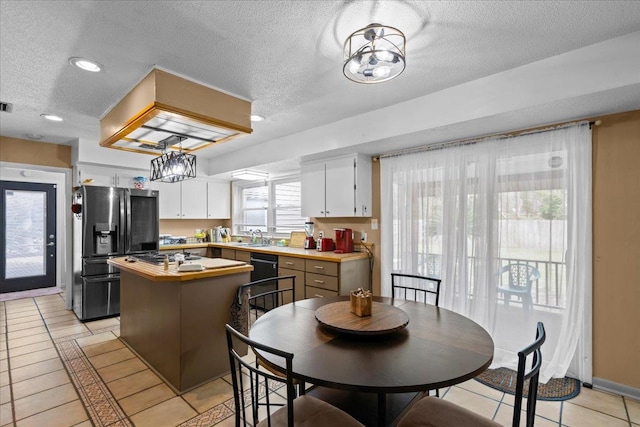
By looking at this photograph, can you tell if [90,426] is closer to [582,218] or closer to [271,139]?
[271,139]

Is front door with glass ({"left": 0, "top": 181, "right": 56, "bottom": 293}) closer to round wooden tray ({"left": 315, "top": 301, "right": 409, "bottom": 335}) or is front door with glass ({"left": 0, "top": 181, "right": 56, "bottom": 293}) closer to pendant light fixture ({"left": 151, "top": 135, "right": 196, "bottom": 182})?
pendant light fixture ({"left": 151, "top": 135, "right": 196, "bottom": 182})

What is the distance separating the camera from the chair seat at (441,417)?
1339 mm

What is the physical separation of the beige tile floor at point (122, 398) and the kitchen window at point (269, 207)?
2735 millimetres

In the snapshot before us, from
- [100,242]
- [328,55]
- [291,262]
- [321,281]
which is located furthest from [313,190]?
[100,242]

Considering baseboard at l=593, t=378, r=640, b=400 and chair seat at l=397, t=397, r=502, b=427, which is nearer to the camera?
chair seat at l=397, t=397, r=502, b=427

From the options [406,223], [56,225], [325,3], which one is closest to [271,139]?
[406,223]

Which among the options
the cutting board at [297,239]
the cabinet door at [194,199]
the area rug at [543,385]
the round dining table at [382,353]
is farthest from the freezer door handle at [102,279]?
the area rug at [543,385]

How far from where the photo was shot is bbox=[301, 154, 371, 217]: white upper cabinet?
3.65m

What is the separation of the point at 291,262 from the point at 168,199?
8.56 ft

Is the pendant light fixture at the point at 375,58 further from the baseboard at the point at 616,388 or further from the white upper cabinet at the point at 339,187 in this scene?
the baseboard at the point at 616,388

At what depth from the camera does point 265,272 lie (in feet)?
13.8

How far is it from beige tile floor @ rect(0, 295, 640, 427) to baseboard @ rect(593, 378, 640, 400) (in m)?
0.05

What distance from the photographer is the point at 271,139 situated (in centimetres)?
421

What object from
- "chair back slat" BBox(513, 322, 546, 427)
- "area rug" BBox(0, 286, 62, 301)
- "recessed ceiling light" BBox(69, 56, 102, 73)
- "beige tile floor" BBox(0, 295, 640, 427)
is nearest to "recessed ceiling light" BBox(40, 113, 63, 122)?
"recessed ceiling light" BBox(69, 56, 102, 73)
